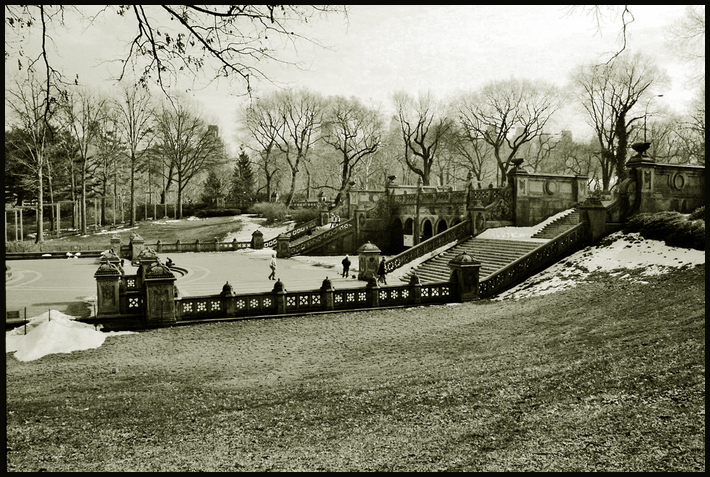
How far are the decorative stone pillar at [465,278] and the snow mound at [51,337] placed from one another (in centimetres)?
1125

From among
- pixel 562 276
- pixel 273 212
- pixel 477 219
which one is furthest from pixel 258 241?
pixel 562 276

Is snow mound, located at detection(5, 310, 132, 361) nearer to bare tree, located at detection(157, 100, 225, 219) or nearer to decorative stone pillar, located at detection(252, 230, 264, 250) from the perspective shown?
decorative stone pillar, located at detection(252, 230, 264, 250)

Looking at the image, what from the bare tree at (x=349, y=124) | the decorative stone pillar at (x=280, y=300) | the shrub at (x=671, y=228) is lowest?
the decorative stone pillar at (x=280, y=300)

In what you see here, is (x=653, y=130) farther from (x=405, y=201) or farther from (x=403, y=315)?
(x=403, y=315)

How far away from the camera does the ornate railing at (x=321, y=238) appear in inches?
1481

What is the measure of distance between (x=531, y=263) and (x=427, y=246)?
8.60 meters

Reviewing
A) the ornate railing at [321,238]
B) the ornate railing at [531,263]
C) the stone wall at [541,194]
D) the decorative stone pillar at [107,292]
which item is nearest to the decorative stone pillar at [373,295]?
the ornate railing at [531,263]

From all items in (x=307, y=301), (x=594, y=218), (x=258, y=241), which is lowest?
(x=307, y=301)

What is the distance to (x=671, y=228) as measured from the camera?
57.1 ft

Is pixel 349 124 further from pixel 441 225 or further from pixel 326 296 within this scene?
pixel 326 296

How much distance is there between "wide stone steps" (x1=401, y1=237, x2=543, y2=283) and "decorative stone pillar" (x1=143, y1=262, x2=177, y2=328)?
1034 cm

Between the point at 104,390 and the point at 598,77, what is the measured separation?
4550 centimetres

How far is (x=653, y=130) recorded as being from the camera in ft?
164

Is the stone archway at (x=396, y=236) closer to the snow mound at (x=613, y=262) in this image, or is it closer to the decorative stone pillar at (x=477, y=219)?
the decorative stone pillar at (x=477, y=219)
